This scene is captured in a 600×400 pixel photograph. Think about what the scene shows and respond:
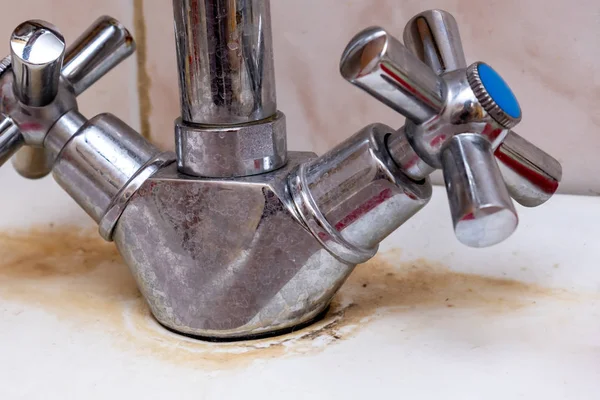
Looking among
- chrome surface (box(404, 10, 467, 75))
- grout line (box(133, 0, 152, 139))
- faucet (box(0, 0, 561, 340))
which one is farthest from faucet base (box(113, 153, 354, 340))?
grout line (box(133, 0, 152, 139))

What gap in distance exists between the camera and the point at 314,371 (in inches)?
16.0

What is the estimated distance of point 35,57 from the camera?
45 centimetres

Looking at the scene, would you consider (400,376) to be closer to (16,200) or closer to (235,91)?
(235,91)

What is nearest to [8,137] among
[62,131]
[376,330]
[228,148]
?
[62,131]

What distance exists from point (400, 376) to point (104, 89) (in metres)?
0.40

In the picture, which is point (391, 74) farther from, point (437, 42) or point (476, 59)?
point (476, 59)

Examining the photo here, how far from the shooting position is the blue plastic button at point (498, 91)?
15.1 inches

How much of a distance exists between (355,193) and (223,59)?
103 mm

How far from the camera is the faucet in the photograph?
1.34ft

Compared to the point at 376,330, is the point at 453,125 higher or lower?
higher

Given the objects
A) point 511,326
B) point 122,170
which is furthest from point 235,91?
point 511,326

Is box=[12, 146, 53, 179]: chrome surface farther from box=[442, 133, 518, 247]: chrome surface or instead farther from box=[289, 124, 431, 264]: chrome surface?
box=[442, 133, 518, 247]: chrome surface

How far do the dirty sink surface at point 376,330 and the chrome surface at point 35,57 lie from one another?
0.45 feet

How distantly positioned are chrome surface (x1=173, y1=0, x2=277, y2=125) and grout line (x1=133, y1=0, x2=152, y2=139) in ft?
0.77
